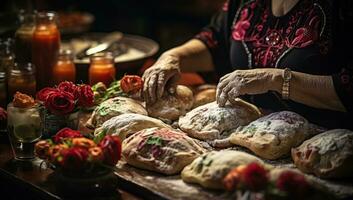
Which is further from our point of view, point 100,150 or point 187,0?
point 187,0

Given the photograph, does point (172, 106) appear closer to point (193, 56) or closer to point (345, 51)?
point (193, 56)

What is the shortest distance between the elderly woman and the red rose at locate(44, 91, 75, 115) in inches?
17.5

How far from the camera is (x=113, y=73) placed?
10.1 feet

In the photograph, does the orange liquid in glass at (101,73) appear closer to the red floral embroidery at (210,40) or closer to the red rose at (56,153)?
the red floral embroidery at (210,40)

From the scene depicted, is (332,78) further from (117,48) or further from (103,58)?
(117,48)

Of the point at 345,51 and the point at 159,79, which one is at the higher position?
the point at 345,51

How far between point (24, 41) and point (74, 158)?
1460 millimetres

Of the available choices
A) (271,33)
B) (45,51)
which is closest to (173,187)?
(271,33)

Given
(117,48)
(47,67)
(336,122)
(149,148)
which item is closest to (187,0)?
(117,48)

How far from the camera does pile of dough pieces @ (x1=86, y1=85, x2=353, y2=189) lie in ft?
6.65

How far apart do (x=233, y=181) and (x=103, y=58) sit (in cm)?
147

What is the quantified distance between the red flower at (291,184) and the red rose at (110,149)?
55cm

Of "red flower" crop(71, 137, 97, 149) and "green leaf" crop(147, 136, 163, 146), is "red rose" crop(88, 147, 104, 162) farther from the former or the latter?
"green leaf" crop(147, 136, 163, 146)

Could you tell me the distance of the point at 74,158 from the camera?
1909mm
